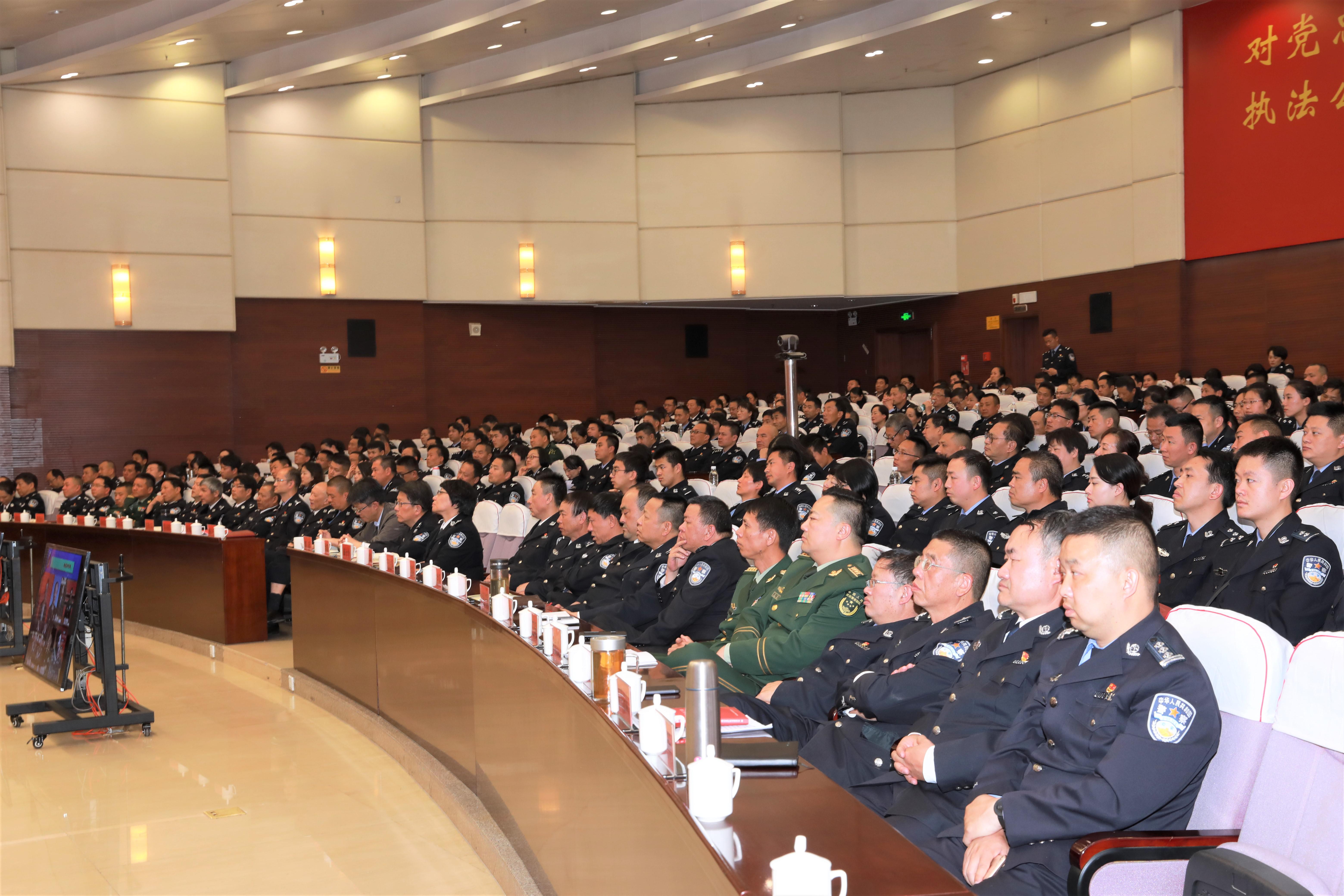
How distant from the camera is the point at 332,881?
3.41 meters

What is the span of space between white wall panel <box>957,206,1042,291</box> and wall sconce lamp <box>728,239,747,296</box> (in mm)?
2669

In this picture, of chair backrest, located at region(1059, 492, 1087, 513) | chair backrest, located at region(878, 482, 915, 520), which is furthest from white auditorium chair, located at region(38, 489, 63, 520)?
chair backrest, located at region(1059, 492, 1087, 513)

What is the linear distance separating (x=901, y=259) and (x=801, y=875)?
13.7 meters

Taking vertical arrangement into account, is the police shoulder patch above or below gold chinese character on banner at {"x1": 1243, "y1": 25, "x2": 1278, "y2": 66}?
below

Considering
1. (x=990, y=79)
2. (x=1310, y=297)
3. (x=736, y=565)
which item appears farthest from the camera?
(x=990, y=79)

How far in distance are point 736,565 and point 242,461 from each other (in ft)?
29.8

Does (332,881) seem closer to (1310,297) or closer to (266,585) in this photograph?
(266,585)

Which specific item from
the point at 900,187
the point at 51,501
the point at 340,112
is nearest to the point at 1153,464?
the point at 900,187

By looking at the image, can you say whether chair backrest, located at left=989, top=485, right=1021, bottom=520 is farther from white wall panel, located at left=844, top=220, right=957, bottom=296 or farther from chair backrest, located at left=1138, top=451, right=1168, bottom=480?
white wall panel, located at left=844, top=220, right=957, bottom=296

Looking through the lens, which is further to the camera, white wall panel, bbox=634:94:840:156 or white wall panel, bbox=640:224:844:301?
white wall panel, bbox=640:224:844:301

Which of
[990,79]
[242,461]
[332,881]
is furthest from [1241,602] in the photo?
[990,79]

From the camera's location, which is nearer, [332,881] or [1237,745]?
[1237,745]

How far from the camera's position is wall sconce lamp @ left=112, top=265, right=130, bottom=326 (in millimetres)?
11766

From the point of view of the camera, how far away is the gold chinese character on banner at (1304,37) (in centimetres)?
1008
